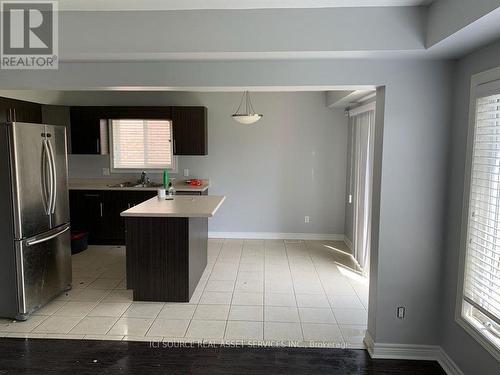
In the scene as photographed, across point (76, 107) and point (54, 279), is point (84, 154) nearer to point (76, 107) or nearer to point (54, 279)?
point (76, 107)

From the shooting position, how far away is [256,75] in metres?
2.81

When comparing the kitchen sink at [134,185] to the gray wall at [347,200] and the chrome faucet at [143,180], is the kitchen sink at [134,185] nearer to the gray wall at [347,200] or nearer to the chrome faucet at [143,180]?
the chrome faucet at [143,180]

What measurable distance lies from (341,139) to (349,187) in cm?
84

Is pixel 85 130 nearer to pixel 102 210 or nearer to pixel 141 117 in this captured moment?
pixel 141 117

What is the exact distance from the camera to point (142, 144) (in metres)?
6.29

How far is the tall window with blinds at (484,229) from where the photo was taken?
2.18 metres

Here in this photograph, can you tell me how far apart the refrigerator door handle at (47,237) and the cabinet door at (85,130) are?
2.32 meters

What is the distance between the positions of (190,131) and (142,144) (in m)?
1.00

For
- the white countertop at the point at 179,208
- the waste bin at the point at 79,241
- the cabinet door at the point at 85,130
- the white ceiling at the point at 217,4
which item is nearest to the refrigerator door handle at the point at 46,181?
the white countertop at the point at 179,208

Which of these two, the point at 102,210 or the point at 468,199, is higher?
the point at 468,199

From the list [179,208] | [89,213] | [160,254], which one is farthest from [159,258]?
[89,213]

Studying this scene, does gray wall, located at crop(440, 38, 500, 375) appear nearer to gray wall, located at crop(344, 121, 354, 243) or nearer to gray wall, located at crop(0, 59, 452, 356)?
gray wall, located at crop(0, 59, 452, 356)

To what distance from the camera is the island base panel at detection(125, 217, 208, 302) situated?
146 inches

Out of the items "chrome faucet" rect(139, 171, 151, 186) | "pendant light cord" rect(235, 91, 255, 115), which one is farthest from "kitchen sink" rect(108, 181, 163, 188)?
"pendant light cord" rect(235, 91, 255, 115)
